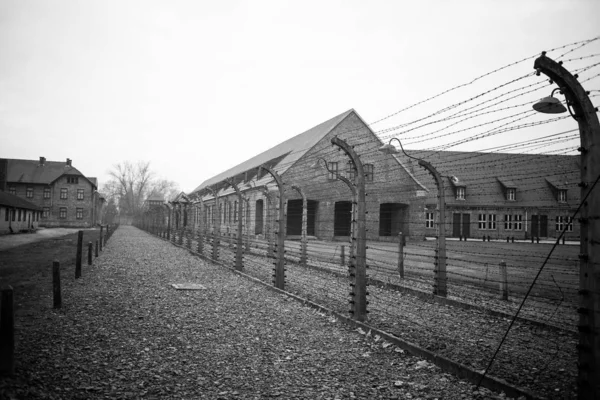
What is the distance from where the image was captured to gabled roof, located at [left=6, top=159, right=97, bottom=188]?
56.9 metres

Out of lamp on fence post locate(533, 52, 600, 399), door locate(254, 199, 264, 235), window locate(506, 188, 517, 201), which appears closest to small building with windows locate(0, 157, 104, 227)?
door locate(254, 199, 264, 235)

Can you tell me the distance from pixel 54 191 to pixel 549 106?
65819mm

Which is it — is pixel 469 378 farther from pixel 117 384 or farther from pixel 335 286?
pixel 335 286

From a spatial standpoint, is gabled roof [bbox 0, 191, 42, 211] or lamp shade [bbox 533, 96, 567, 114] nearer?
lamp shade [bbox 533, 96, 567, 114]

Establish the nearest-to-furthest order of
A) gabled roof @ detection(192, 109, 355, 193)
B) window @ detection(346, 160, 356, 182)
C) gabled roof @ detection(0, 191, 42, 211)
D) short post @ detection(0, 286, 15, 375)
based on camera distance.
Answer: short post @ detection(0, 286, 15, 375) → window @ detection(346, 160, 356, 182) → gabled roof @ detection(192, 109, 355, 193) → gabled roof @ detection(0, 191, 42, 211)

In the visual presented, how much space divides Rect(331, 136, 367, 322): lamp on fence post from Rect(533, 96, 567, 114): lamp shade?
274cm

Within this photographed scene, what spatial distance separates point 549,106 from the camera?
4.69 meters

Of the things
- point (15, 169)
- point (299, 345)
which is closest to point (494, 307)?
point (299, 345)

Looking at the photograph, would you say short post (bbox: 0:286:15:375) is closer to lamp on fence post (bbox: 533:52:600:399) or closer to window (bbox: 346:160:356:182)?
window (bbox: 346:160:356:182)

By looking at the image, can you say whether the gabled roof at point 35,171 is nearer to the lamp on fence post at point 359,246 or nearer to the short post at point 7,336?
the lamp on fence post at point 359,246

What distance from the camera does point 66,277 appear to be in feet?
36.4

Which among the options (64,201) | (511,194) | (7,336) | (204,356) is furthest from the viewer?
(64,201)

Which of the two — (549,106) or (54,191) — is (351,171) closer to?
(549,106)

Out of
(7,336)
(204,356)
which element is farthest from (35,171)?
(204,356)
